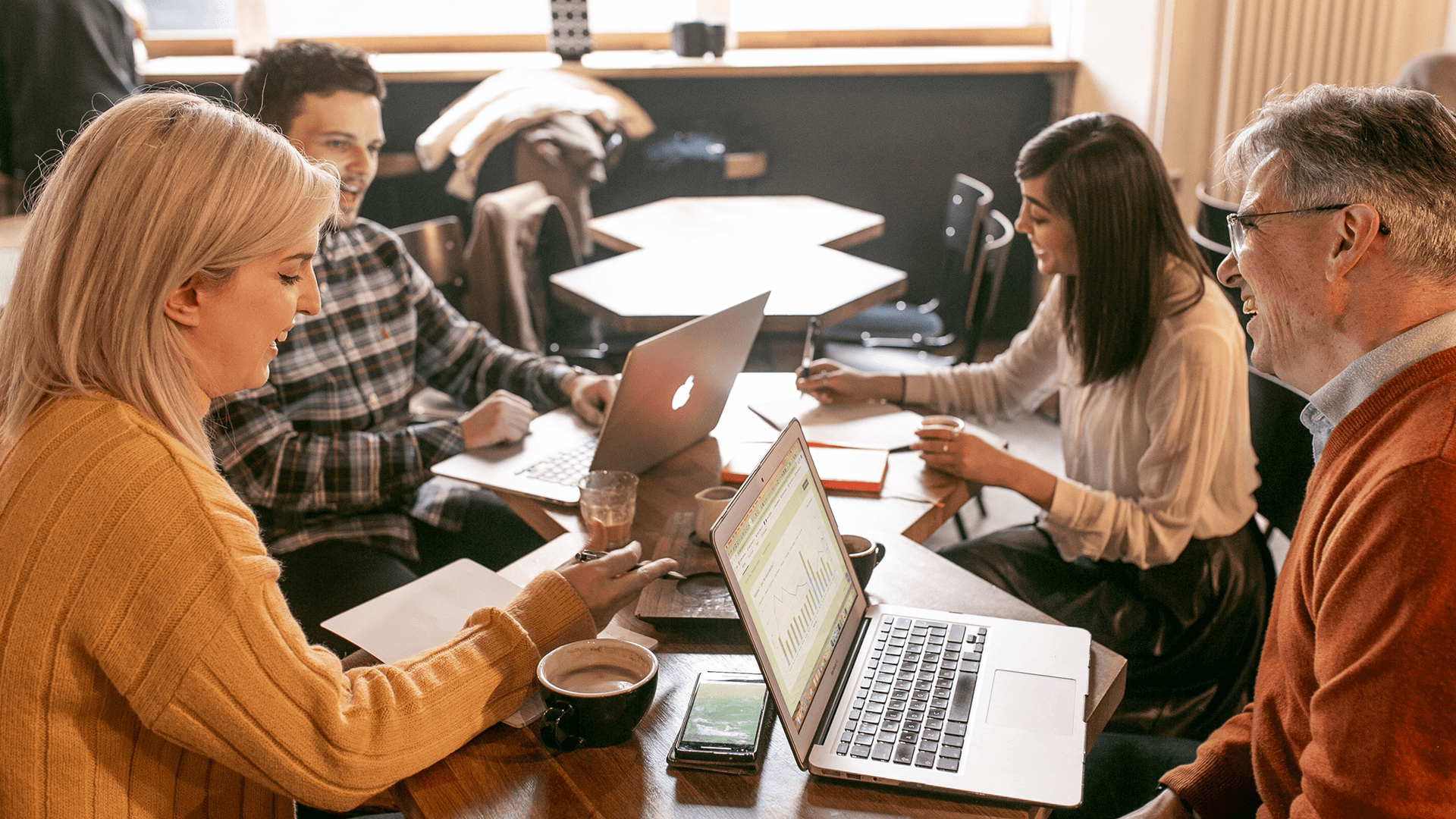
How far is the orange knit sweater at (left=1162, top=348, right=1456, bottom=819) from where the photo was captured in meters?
0.87

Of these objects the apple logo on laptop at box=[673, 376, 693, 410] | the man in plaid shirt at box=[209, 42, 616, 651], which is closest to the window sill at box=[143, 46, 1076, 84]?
the man in plaid shirt at box=[209, 42, 616, 651]

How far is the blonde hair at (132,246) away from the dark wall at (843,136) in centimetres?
345

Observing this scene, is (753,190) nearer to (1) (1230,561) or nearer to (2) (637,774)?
(1) (1230,561)

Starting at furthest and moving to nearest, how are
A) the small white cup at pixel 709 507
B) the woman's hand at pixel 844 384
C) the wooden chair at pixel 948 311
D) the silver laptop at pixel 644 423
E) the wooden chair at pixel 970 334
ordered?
1. the wooden chair at pixel 948 311
2. the wooden chair at pixel 970 334
3. the woman's hand at pixel 844 384
4. the silver laptop at pixel 644 423
5. the small white cup at pixel 709 507

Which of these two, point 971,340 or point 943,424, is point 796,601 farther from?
point 971,340

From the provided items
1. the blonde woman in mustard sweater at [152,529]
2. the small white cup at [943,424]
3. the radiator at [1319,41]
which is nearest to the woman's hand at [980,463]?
the small white cup at [943,424]

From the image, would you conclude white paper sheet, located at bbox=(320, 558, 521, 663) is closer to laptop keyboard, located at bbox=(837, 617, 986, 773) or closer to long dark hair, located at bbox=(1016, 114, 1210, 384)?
laptop keyboard, located at bbox=(837, 617, 986, 773)

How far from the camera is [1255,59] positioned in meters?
3.79

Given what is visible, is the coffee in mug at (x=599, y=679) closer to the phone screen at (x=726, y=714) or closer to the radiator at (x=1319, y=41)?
the phone screen at (x=726, y=714)

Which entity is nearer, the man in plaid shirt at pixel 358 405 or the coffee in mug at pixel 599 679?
the coffee in mug at pixel 599 679

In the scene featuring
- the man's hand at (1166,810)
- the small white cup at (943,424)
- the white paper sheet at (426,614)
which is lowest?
the man's hand at (1166,810)

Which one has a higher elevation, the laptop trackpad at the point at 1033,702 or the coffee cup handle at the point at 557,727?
the coffee cup handle at the point at 557,727

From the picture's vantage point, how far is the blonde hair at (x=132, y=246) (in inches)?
37.3

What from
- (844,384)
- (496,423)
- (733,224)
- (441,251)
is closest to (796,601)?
(496,423)
